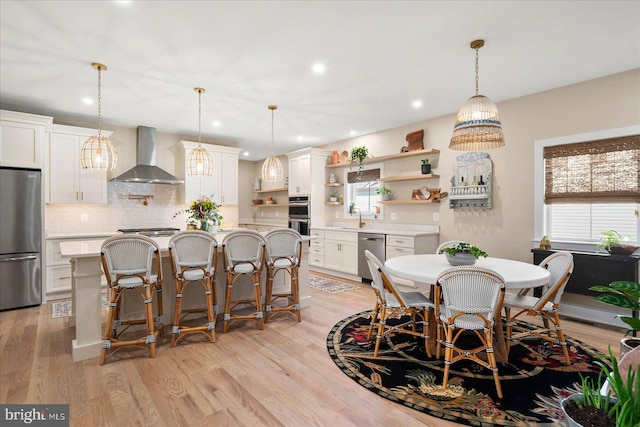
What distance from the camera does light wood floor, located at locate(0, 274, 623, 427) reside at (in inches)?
80.6

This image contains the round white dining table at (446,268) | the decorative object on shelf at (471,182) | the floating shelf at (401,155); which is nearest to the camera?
the round white dining table at (446,268)

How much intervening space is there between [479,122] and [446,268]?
1249 millimetres

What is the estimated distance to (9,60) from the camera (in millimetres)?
3277

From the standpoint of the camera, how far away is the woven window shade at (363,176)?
20.5ft

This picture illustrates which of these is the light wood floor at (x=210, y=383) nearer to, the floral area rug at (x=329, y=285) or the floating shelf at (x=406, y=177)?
the floral area rug at (x=329, y=285)

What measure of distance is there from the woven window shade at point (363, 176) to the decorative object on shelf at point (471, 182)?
1.58m

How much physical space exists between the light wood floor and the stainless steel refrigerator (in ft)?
3.23

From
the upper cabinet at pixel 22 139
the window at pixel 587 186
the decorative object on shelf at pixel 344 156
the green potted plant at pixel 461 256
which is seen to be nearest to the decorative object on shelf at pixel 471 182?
the window at pixel 587 186

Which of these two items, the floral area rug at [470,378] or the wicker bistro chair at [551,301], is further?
the wicker bistro chair at [551,301]

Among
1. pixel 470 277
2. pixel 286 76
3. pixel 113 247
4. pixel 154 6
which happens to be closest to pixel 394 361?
pixel 470 277

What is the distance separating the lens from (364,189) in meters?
6.52

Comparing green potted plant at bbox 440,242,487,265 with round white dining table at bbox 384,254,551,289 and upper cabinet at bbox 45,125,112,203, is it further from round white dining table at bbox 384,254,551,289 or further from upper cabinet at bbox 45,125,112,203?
upper cabinet at bbox 45,125,112,203

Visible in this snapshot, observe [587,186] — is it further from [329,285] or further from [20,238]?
[20,238]

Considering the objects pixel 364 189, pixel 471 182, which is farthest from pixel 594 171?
pixel 364 189
